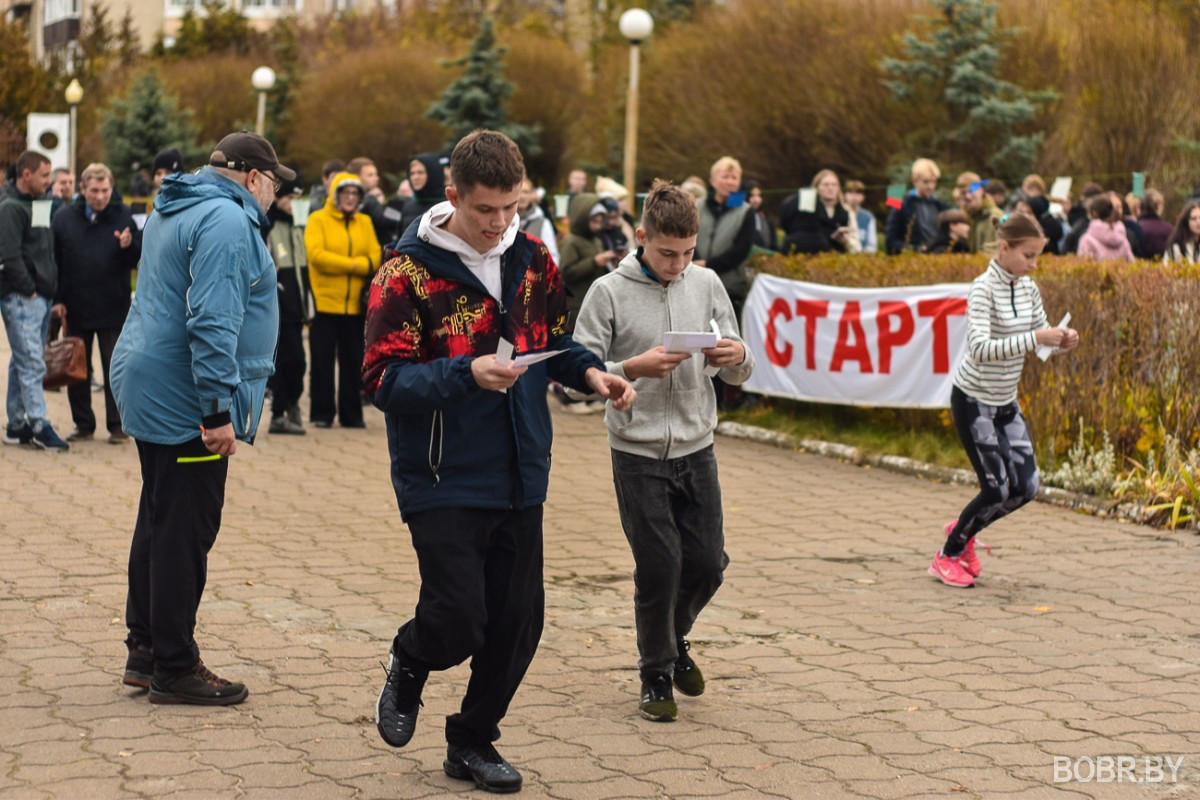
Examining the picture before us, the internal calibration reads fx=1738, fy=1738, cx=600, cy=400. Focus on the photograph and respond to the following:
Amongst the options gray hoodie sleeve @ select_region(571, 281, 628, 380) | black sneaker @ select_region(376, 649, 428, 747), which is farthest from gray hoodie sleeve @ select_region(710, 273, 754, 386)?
black sneaker @ select_region(376, 649, 428, 747)

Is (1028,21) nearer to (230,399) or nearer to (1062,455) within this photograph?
(1062,455)

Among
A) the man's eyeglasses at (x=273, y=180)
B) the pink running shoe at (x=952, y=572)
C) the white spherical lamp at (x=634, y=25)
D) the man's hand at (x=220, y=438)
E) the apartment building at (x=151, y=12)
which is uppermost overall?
the apartment building at (x=151, y=12)

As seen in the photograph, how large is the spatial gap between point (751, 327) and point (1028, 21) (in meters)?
14.2

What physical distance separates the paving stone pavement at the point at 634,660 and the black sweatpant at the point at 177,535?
0.79 feet

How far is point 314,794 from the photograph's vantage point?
520cm

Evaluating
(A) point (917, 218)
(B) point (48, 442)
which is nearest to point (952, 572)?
(B) point (48, 442)

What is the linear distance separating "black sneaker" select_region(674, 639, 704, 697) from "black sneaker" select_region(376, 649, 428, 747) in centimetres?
130

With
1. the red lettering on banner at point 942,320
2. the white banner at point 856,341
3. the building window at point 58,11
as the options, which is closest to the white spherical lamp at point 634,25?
the white banner at point 856,341

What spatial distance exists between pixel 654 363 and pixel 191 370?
1.64 m

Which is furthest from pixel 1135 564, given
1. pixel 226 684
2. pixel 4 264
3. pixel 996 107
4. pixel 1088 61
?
pixel 1088 61

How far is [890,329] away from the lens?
508 inches

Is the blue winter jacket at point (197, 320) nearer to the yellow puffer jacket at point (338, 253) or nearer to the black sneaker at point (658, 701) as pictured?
the black sneaker at point (658, 701)

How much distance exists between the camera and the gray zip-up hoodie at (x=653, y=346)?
615 centimetres

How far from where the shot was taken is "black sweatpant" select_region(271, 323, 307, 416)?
13.7 meters
